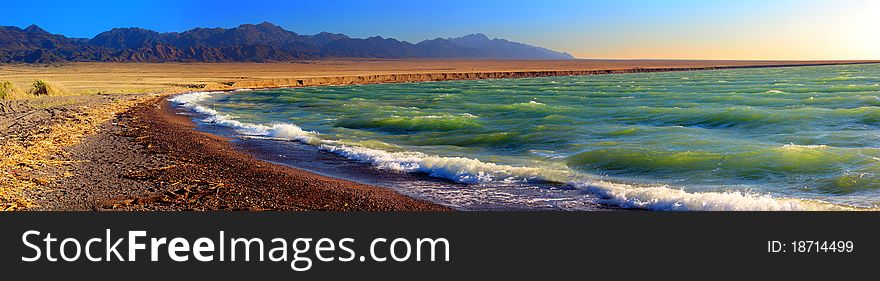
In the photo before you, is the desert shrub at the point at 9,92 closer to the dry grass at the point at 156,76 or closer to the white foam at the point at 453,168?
the dry grass at the point at 156,76

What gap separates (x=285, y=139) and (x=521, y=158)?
657 centimetres

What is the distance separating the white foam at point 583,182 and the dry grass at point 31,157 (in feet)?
17.4

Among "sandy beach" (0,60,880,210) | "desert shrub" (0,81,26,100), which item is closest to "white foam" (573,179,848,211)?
"sandy beach" (0,60,880,210)

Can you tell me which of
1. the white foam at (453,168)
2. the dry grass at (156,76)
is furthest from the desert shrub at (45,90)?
the white foam at (453,168)

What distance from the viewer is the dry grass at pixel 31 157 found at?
8251mm

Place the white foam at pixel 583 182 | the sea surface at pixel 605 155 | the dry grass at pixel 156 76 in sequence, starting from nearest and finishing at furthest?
the white foam at pixel 583 182 → the sea surface at pixel 605 155 → the dry grass at pixel 156 76

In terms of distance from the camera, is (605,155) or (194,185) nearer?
(194,185)

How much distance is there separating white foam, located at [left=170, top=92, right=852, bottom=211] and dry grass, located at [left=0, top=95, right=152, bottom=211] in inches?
208

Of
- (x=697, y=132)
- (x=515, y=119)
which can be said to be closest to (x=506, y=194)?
(x=697, y=132)

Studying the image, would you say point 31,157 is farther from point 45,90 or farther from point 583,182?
point 45,90

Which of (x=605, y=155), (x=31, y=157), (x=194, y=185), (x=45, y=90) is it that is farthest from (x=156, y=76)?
(x=194, y=185)

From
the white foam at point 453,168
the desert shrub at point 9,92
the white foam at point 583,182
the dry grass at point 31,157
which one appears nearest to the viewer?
the dry grass at point 31,157

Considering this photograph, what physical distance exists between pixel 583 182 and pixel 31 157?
9048 millimetres

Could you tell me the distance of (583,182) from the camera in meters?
10.8
